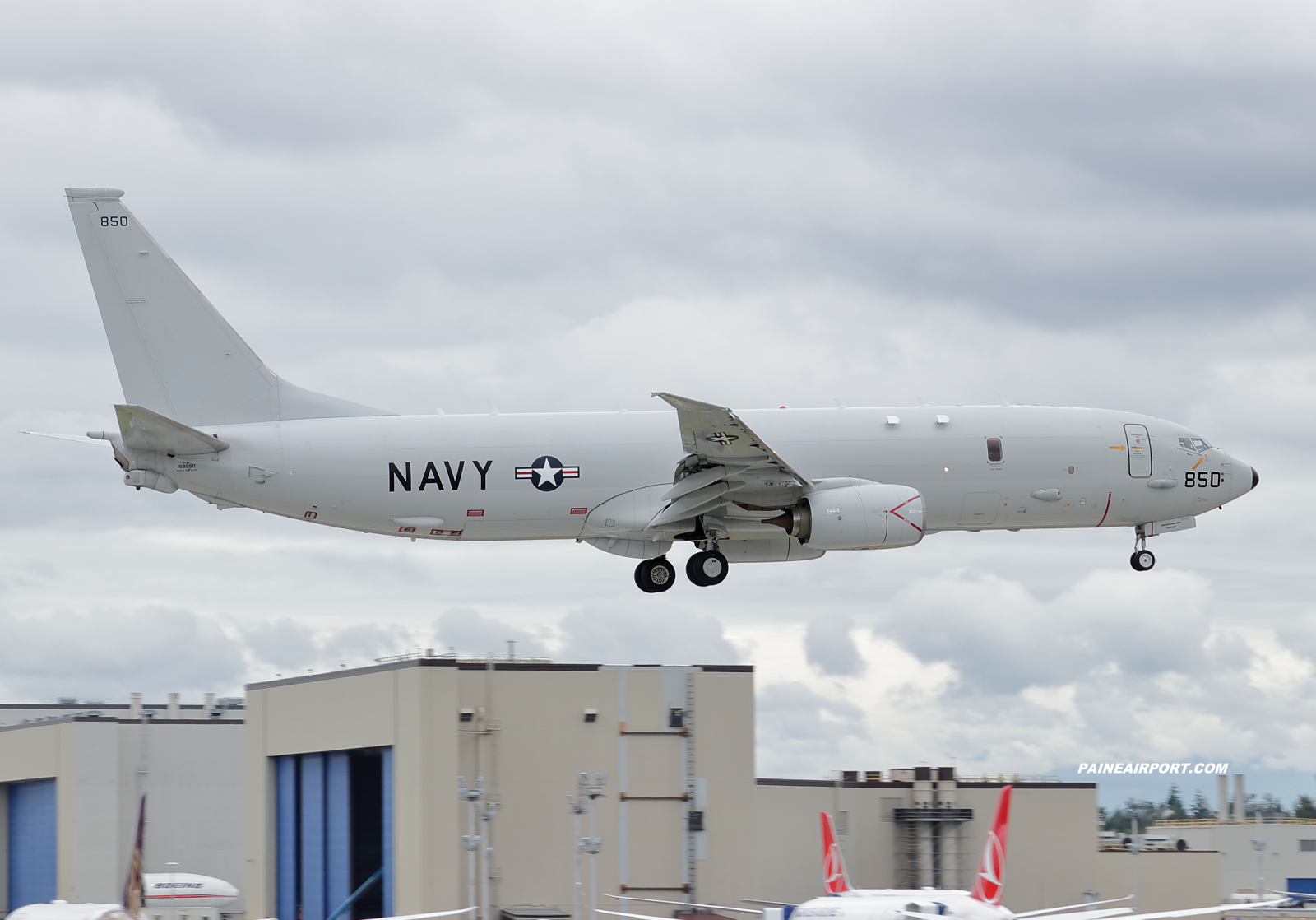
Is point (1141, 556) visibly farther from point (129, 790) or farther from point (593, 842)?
point (129, 790)

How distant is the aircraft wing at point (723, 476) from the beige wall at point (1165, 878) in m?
25.5

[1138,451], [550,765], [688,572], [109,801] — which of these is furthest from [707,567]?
[109,801]

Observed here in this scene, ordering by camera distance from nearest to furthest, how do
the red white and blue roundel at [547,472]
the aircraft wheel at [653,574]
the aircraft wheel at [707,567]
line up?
the red white and blue roundel at [547,472] < the aircraft wheel at [707,567] < the aircraft wheel at [653,574]

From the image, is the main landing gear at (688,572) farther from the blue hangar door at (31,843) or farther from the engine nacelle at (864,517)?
the blue hangar door at (31,843)

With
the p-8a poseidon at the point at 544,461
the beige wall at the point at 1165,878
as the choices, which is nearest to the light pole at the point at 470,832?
the p-8a poseidon at the point at 544,461

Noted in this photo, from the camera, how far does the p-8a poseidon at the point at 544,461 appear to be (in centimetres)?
4678

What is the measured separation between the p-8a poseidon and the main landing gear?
49 mm

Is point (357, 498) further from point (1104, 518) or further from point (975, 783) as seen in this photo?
point (975, 783)

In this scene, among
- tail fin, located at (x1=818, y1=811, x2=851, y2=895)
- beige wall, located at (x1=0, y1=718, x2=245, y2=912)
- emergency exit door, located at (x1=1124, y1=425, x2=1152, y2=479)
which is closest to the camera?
emergency exit door, located at (x1=1124, y1=425, x2=1152, y2=479)

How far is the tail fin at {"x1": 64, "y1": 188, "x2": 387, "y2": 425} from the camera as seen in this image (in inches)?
1859

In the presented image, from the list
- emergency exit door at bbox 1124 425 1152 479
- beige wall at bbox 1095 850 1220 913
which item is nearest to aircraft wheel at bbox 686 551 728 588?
emergency exit door at bbox 1124 425 1152 479

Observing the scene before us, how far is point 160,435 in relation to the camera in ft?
147

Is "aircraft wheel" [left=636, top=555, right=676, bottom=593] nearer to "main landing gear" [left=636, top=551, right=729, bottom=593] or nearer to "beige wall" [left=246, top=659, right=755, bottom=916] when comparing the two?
"main landing gear" [left=636, top=551, right=729, bottom=593]

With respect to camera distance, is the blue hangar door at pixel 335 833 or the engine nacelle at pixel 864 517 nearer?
the engine nacelle at pixel 864 517
